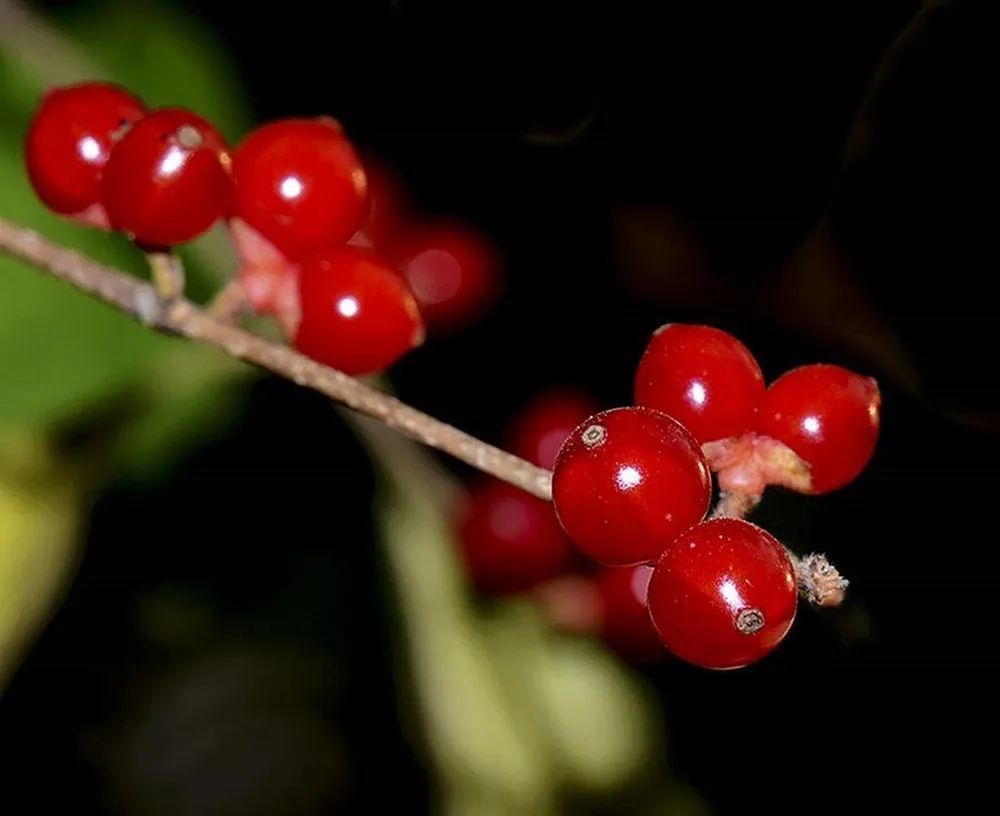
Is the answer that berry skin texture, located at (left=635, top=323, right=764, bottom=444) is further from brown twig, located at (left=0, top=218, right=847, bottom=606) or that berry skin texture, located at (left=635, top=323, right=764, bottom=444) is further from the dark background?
the dark background

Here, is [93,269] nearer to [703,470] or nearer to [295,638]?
[703,470]

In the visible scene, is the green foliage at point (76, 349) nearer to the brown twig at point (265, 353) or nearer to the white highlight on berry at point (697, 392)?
the brown twig at point (265, 353)

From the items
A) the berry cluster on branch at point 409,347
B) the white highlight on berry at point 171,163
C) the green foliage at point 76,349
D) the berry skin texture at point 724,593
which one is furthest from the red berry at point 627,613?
the green foliage at point 76,349

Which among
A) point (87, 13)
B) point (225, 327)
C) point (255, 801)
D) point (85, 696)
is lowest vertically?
point (255, 801)

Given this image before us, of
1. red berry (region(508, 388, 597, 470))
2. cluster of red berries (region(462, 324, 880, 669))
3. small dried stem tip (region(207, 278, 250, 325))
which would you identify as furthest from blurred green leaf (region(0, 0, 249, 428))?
cluster of red berries (region(462, 324, 880, 669))

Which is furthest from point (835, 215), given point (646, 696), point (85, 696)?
point (85, 696)

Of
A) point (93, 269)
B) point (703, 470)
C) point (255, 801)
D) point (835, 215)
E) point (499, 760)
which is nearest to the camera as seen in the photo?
point (703, 470)
